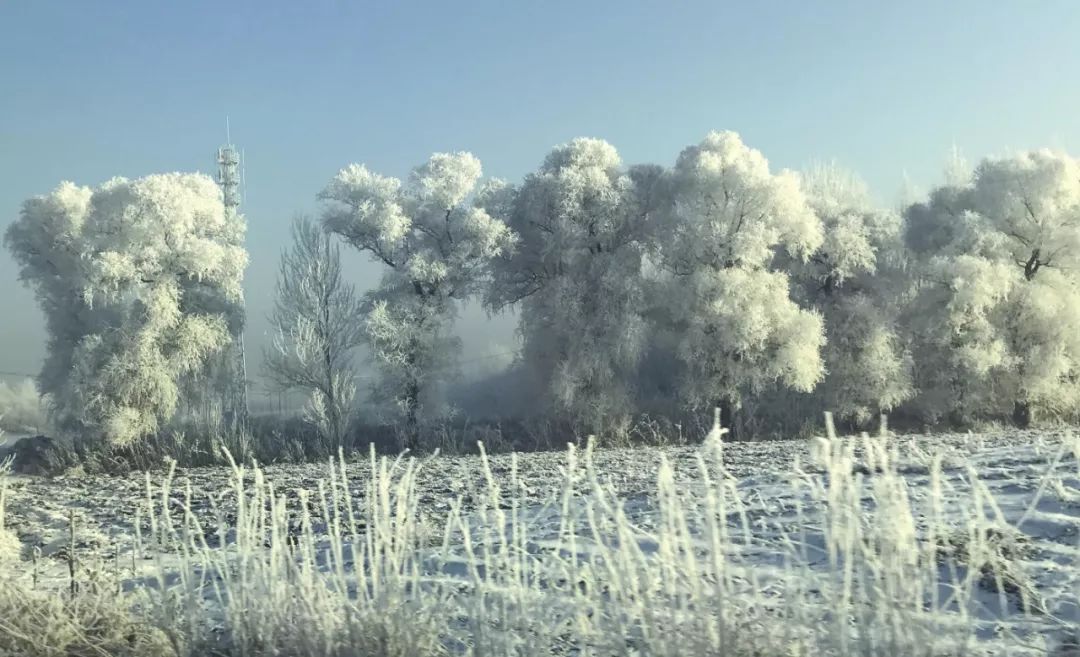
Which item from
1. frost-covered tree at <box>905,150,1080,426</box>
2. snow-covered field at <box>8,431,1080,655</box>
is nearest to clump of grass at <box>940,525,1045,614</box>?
snow-covered field at <box>8,431,1080,655</box>

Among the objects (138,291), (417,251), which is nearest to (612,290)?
(417,251)

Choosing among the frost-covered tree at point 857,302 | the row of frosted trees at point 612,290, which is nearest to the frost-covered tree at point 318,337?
the row of frosted trees at point 612,290

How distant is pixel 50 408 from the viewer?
30.0 m

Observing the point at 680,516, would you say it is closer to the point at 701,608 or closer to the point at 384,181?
the point at 701,608

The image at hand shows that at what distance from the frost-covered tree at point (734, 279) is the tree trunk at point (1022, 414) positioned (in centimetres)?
613

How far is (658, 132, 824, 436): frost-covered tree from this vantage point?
27031 millimetres

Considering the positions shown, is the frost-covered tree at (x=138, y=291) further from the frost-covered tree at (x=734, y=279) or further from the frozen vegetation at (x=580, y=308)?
the frost-covered tree at (x=734, y=279)

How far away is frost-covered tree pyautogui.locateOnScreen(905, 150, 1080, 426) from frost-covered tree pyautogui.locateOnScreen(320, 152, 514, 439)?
43.5 ft

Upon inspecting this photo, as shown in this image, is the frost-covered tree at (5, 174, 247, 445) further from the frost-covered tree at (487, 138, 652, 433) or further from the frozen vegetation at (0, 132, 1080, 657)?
the frost-covered tree at (487, 138, 652, 433)

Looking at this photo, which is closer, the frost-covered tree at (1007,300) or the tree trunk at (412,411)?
the frost-covered tree at (1007,300)

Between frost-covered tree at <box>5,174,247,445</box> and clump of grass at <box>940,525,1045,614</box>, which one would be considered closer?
clump of grass at <box>940,525,1045,614</box>

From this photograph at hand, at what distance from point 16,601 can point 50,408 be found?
27405mm

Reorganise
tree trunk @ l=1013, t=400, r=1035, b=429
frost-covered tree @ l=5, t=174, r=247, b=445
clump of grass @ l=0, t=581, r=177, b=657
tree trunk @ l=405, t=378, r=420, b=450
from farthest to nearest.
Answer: tree trunk @ l=405, t=378, r=420, b=450 < tree trunk @ l=1013, t=400, r=1035, b=429 < frost-covered tree @ l=5, t=174, r=247, b=445 < clump of grass @ l=0, t=581, r=177, b=657

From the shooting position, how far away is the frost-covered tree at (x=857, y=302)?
28.5 metres
